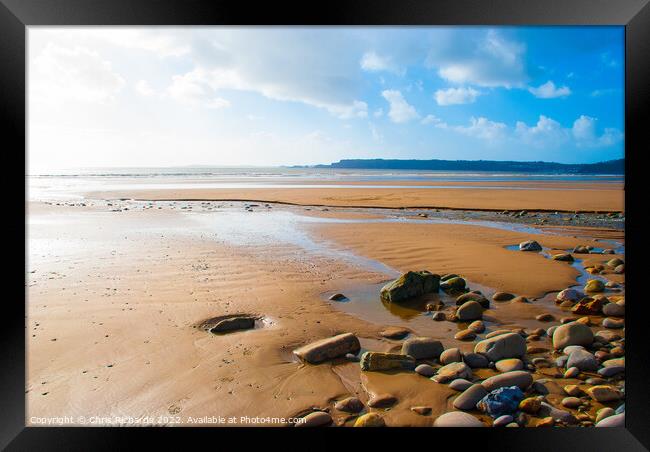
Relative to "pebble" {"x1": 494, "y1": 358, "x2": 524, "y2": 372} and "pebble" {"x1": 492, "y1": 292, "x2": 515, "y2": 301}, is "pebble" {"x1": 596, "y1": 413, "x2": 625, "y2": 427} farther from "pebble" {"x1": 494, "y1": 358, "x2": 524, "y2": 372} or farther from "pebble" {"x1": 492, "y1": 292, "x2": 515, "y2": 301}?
"pebble" {"x1": 492, "y1": 292, "x2": 515, "y2": 301}

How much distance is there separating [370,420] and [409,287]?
3283mm

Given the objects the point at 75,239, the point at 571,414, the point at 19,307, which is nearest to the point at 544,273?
the point at 571,414

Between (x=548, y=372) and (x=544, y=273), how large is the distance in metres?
4.31

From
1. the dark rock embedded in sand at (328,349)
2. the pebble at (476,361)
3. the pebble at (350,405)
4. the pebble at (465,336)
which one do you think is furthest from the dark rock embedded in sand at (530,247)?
the pebble at (350,405)

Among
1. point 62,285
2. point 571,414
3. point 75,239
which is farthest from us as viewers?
point 75,239

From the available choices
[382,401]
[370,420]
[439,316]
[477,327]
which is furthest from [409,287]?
[370,420]

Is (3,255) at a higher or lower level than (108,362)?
higher

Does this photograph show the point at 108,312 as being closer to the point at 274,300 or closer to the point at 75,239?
the point at 274,300

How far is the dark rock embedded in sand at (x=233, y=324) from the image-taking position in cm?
493

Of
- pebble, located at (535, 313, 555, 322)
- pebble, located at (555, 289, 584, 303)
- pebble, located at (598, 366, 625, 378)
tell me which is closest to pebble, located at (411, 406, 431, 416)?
pebble, located at (598, 366, 625, 378)

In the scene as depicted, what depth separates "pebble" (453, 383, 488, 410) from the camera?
11.4 ft

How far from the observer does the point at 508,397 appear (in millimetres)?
3422

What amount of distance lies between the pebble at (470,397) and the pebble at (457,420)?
18cm

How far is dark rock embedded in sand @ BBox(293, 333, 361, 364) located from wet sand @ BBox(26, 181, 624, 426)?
13 cm
